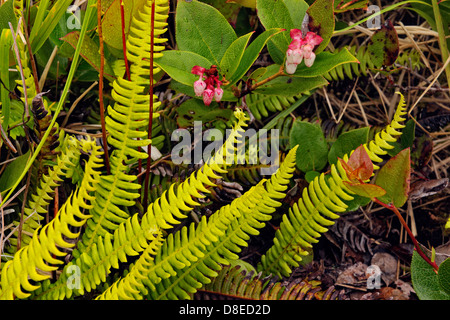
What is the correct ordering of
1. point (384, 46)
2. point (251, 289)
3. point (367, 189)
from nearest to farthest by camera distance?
point (367, 189) < point (251, 289) < point (384, 46)

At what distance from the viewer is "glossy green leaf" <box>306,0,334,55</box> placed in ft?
4.61

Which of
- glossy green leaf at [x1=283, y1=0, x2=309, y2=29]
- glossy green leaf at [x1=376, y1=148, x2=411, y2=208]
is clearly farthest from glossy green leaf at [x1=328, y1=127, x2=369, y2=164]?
glossy green leaf at [x1=283, y1=0, x2=309, y2=29]

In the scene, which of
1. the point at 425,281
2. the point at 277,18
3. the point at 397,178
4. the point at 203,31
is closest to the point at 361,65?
the point at 277,18

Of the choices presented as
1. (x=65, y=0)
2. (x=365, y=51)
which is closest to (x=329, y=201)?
(x=365, y=51)

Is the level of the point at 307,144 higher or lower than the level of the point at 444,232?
higher

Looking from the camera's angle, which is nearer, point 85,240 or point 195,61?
point 85,240

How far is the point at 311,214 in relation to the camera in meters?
1.46

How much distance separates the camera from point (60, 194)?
1.59m

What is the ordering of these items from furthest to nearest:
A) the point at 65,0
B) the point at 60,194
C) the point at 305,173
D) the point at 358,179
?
the point at 305,173 → the point at 60,194 → the point at 65,0 → the point at 358,179

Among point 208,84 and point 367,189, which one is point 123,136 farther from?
point 367,189

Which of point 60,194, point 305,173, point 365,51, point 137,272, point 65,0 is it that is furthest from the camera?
point 365,51

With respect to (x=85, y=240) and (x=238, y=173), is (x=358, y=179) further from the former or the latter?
(x=85, y=240)

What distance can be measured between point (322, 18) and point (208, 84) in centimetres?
46

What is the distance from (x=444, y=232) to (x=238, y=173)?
95 centimetres
